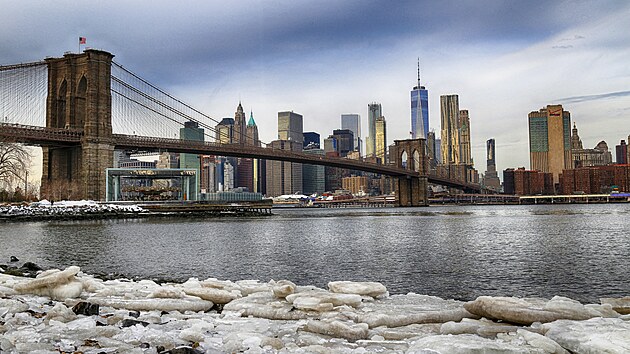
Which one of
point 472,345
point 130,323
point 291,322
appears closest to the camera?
point 472,345

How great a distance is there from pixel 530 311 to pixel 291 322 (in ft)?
9.30

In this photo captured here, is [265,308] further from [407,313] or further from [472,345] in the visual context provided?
[472,345]

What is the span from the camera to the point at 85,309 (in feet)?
22.4

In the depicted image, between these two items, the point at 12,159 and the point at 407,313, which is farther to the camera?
the point at 12,159

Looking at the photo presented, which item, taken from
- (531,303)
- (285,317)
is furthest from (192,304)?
(531,303)

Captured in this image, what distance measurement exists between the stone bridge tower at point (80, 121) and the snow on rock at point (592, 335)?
56.5 m

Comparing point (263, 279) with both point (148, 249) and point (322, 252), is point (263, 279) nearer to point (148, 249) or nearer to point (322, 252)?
point (322, 252)

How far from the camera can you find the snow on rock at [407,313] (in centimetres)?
612

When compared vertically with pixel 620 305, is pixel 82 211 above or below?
above

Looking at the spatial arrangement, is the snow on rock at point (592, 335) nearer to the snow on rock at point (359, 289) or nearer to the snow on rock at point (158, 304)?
the snow on rock at point (359, 289)

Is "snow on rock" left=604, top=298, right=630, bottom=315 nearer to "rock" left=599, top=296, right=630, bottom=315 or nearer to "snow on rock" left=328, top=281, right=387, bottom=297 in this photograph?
"rock" left=599, top=296, right=630, bottom=315

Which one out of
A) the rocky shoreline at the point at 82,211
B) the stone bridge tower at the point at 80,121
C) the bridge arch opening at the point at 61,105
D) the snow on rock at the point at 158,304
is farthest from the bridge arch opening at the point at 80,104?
the snow on rock at the point at 158,304

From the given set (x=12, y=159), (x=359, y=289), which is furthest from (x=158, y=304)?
(x=12, y=159)

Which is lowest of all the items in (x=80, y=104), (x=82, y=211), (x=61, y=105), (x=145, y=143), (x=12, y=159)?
(x=82, y=211)
